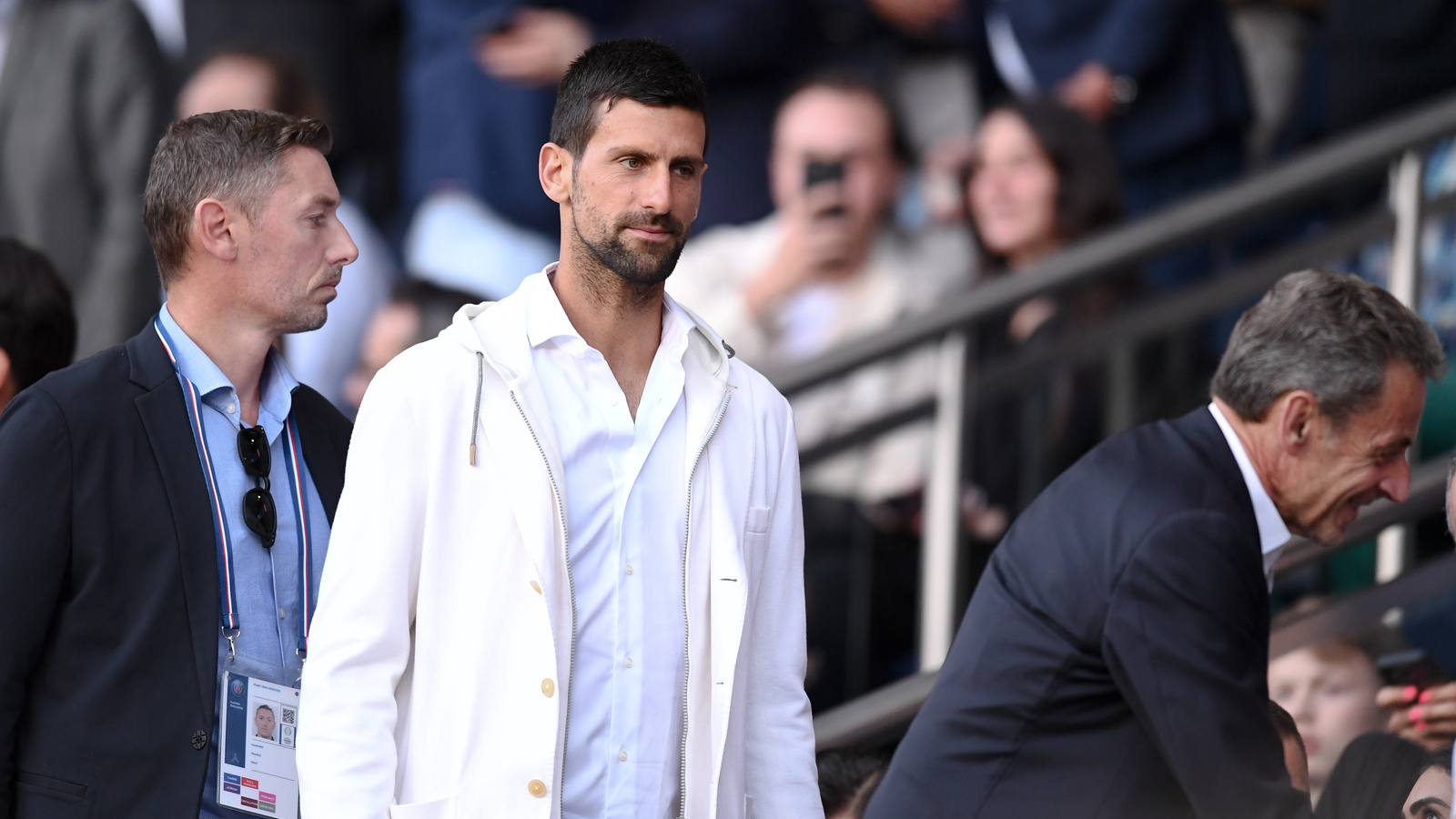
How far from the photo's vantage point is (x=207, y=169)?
93.2 inches

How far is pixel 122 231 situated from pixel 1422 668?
4228mm

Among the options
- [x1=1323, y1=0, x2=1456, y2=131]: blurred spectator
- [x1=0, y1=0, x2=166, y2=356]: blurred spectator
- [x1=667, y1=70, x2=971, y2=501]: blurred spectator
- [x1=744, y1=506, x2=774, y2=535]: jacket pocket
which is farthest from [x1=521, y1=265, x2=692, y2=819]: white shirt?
[x1=0, y1=0, x2=166, y2=356]: blurred spectator

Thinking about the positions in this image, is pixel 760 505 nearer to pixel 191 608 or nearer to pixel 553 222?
pixel 191 608

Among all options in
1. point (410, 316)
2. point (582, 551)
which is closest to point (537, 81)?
point (410, 316)

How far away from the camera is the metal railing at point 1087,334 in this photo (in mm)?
3676

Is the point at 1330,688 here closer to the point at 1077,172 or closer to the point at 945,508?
the point at 945,508

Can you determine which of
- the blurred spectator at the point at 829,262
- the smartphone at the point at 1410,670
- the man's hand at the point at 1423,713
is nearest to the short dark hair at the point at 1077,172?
the blurred spectator at the point at 829,262

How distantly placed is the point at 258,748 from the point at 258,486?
0.37 metres

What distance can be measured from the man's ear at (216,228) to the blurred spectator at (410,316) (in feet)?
7.67

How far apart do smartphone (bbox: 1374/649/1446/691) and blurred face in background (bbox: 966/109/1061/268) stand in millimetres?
1565

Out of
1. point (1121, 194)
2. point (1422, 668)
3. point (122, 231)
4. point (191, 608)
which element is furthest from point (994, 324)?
point (122, 231)

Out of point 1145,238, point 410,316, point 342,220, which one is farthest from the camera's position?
point 342,220

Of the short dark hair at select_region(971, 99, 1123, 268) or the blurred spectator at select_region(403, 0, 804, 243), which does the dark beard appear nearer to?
the short dark hair at select_region(971, 99, 1123, 268)

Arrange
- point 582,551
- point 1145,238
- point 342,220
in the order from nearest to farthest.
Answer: point 582,551
point 1145,238
point 342,220
